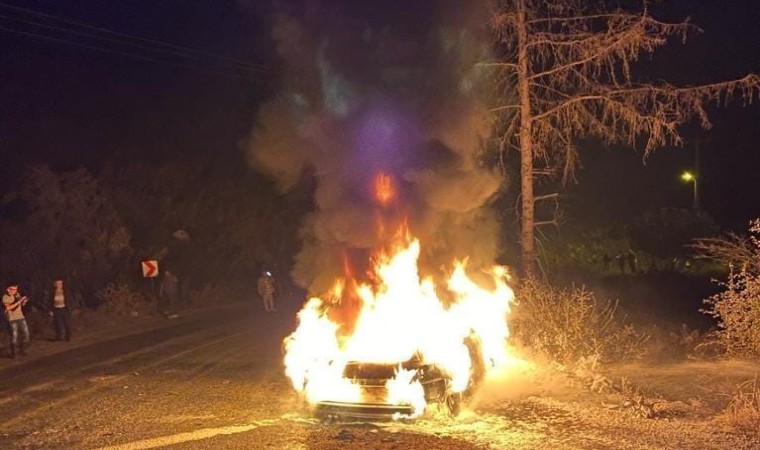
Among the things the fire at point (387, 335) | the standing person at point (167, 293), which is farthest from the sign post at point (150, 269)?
the fire at point (387, 335)

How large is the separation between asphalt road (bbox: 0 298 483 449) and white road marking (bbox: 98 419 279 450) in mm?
10

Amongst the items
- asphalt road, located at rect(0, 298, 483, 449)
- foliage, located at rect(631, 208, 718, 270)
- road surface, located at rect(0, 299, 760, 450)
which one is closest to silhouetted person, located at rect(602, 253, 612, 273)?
foliage, located at rect(631, 208, 718, 270)

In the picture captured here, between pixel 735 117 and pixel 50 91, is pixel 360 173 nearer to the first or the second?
pixel 50 91

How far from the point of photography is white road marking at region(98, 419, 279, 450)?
7332mm

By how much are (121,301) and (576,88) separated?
13768 millimetres

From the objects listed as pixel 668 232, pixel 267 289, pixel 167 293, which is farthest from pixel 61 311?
pixel 668 232

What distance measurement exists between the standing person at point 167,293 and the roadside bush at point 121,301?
0.52 meters

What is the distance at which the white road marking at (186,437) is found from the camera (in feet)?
24.1

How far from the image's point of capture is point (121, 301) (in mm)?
20906

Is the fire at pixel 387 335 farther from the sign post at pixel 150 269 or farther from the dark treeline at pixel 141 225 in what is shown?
the sign post at pixel 150 269

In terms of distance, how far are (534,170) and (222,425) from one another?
27.0 ft

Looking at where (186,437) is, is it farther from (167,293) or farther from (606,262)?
(606,262)

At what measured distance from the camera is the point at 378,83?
11141 millimetres

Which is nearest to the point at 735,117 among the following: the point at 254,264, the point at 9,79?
the point at 254,264
